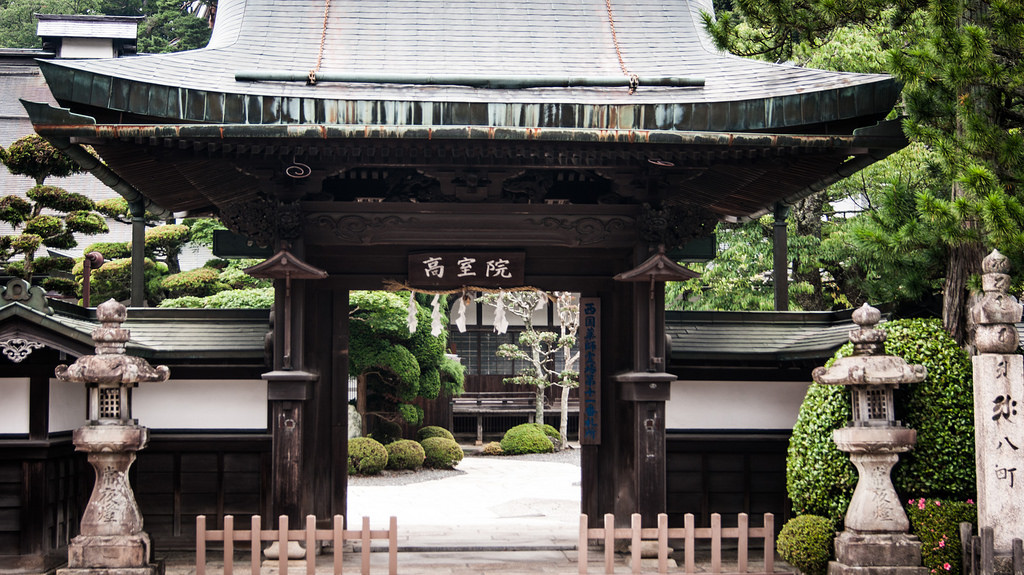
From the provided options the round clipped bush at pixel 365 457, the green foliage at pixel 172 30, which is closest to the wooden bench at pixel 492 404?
the round clipped bush at pixel 365 457

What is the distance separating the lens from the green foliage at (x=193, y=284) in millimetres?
21609

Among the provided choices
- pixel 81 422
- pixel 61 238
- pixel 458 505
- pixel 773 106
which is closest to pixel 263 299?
pixel 61 238

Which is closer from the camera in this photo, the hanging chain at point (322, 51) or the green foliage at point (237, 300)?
the hanging chain at point (322, 51)

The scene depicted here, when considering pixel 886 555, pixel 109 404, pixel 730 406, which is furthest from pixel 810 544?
pixel 109 404

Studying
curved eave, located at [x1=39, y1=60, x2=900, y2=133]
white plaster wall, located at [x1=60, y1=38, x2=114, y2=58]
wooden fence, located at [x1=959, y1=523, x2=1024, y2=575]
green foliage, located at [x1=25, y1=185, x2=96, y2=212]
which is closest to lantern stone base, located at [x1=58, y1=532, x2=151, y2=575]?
curved eave, located at [x1=39, y1=60, x2=900, y2=133]

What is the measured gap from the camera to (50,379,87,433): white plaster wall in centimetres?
1067

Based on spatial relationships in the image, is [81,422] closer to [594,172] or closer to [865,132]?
[594,172]

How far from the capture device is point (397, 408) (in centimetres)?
2622

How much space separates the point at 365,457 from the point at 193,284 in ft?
20.6

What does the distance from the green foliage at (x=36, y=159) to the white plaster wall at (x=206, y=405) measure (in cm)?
722

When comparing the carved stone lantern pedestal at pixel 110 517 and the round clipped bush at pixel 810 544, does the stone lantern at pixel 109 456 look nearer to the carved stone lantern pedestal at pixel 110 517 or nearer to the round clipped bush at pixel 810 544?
the carved stone lantern pedestal at pixel 110 517

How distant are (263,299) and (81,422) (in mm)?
9389

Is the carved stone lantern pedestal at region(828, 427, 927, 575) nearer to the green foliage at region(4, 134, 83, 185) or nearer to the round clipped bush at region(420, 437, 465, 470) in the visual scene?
the green foliage at region(4, 134, 83, 185)

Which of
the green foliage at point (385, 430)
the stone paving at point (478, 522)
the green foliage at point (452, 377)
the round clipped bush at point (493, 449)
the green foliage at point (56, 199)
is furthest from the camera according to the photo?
the round clipped bush at point (493, 449)
